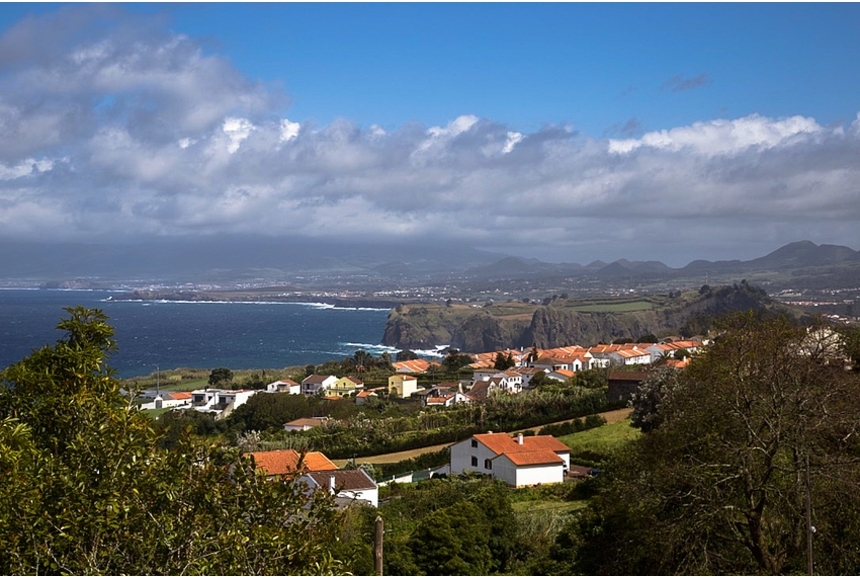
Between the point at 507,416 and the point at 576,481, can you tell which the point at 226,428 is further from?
the point at 576,481

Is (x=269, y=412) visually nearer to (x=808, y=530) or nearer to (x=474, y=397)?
(x=474, y=397)

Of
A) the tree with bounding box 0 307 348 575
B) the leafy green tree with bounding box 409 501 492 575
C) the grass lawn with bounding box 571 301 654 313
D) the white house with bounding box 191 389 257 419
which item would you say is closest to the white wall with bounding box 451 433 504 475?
the leafy green tree with bounding box 409 501 492 575

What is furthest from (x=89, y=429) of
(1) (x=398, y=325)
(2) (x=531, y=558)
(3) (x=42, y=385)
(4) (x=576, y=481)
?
(1) (x=398, y=325)

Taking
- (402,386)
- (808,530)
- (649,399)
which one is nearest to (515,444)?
(649,399)

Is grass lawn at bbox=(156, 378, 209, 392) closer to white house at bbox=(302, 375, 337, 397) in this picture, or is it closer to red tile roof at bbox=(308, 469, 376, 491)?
white house at bbox=(302, 375, 337, 397)

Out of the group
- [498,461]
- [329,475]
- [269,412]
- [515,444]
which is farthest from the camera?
[269,412]

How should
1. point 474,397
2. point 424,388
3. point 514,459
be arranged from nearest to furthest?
point 514,459, point 474,397, point 424,388

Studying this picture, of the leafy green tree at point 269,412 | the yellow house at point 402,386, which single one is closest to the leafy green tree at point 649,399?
the leafy green tree at point 269,412
